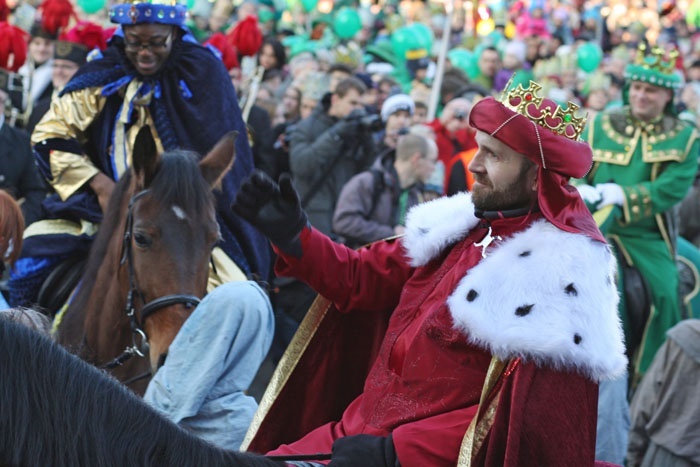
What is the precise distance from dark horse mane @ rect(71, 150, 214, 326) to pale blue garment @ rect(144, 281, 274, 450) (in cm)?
68

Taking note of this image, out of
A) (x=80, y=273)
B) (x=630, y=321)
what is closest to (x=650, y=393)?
(x=630, y=321)

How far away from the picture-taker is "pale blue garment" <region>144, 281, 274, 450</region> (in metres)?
4.53

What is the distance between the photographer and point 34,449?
2.42 metres

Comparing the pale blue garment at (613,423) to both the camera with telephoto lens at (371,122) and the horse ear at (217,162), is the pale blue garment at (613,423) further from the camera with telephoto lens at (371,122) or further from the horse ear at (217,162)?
the camera with telephoto lens at (371,122)

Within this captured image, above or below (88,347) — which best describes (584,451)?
above

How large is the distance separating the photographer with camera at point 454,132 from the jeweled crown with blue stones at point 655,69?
290cm

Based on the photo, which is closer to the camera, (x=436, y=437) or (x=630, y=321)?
(x=436, y=437)

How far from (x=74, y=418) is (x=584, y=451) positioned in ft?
5.00

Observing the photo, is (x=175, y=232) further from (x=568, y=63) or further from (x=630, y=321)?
(x=568, y=63)

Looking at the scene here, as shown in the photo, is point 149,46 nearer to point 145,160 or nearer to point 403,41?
point 145,160

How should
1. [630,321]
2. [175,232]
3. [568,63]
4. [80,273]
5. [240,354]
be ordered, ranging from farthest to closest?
1. [568,63]
2. [630,321]
3. [80,273]
4. [175,232]
5. [240,354]

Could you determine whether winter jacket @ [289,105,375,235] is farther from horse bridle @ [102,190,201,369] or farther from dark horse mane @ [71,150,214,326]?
horse bridle @ [102,190,201,369]

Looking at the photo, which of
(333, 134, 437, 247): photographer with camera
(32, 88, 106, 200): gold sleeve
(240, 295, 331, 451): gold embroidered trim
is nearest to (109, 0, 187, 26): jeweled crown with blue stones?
(32, 88, 106, 200): gold sleeve

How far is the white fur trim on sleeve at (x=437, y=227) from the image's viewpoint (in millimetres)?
3938
